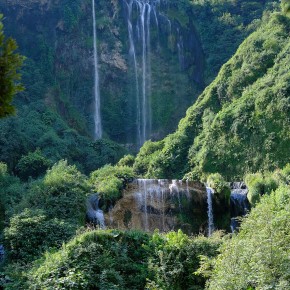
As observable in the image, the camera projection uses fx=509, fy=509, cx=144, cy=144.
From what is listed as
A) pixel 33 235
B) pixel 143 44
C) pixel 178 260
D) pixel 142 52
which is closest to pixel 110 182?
A: pixel 33 235

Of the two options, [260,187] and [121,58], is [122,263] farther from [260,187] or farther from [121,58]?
[121,58]

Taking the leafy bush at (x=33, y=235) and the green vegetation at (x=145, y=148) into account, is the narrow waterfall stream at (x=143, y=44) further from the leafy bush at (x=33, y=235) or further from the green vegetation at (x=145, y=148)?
the leafy bush at (x=33, y=235)

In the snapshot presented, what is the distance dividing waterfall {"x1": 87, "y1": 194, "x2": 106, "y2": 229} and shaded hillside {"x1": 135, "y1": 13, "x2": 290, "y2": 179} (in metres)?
8.05

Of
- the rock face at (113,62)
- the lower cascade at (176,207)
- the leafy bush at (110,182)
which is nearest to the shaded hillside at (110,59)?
the rock face at (113,62)

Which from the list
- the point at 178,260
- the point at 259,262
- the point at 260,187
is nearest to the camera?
the point at 259,262

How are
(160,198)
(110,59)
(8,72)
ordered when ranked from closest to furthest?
1. (8,72)
2. (160,198)
3. (110,59)

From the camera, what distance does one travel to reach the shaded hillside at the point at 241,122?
1075 inches

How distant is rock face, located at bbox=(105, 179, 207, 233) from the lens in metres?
23.2

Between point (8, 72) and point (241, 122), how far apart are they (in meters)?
23.1

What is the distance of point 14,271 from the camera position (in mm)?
13844

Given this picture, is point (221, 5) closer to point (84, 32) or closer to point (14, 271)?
point (84, 32)

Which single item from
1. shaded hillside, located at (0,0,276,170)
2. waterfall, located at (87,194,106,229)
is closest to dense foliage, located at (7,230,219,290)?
waterfall, located at (87,194,106,229)

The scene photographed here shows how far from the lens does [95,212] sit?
Answer: 22.0 m

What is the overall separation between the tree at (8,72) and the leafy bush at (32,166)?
2285 centimetres
